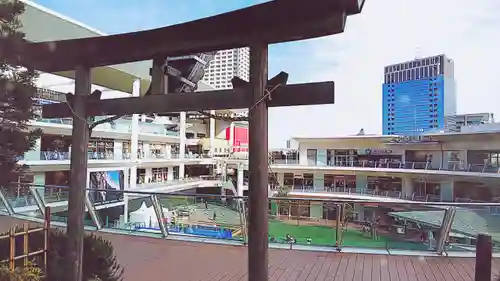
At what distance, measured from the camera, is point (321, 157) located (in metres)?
23.4

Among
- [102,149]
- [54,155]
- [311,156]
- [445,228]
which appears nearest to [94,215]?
[445,228]

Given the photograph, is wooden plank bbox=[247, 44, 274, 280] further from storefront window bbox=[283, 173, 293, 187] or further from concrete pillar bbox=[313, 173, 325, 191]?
storefront window bbox=[283, 173, 293, 187]

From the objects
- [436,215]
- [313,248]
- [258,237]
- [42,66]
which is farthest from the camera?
[313,248]

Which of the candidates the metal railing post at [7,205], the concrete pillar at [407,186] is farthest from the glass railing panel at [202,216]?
the concrete pillar at [407,186]

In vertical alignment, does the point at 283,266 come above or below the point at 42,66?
below

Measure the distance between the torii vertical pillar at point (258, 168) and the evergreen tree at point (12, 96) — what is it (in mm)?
1929

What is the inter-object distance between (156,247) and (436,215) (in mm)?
3653

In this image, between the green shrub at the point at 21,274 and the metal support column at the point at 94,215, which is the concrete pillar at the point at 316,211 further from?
the metal support column at the point at 94,215

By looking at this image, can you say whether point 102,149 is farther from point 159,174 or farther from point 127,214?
point 127,214

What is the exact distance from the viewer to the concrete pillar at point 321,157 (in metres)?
23.1

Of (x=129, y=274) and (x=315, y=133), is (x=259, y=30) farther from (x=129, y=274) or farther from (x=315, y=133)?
(x=315, y=133)

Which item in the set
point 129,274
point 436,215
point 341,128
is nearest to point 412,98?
point 341,128

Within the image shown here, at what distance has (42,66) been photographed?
3.39 meters

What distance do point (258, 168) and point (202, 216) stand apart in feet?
9.98
